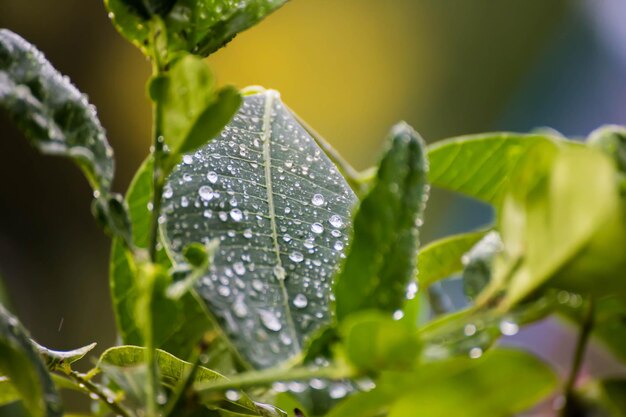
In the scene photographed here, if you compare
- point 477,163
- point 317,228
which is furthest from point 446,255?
point 317,228

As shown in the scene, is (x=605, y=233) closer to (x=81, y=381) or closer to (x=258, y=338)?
(x=258, y=338)

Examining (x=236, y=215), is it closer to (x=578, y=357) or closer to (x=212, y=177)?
(x=212, y=177)

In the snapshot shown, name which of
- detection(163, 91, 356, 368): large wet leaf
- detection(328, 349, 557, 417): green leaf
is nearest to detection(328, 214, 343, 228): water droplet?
detection(163, 91, 356, 368): large wet leaf

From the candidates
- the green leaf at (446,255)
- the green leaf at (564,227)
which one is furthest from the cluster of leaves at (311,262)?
the green leaf at (446,255)

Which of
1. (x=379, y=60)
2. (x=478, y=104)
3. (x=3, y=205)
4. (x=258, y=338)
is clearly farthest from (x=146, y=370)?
(x=478, y=104)

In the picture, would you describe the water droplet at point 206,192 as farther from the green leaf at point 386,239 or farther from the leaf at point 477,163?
the leaf at point 477,163

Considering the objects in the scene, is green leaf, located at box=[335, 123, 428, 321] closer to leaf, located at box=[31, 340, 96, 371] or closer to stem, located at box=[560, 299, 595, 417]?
stem, located at box=[560, 299, 595, 417]

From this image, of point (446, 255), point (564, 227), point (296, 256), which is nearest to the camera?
point (564, 227)
